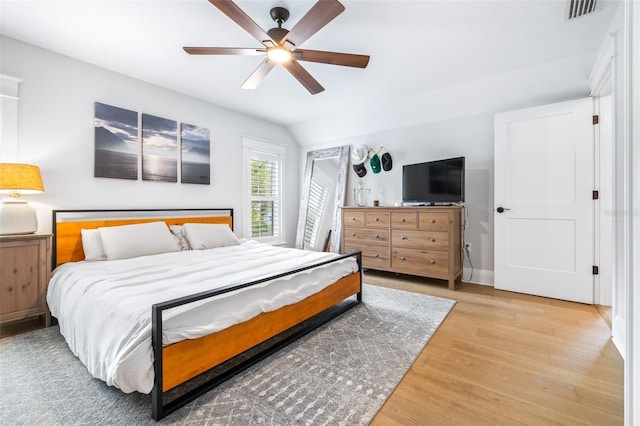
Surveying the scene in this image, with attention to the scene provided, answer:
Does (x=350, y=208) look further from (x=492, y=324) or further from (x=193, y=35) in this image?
(x=193, y=35)

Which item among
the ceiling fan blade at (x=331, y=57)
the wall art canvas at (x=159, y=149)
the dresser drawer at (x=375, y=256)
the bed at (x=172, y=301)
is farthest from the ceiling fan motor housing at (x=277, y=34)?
the dresser drawer at (x=375, y=256)

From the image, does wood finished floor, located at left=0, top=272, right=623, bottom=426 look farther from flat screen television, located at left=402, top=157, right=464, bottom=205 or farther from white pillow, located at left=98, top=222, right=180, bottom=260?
flat screen television, located at left=402, top=157, right=464, bottom=205

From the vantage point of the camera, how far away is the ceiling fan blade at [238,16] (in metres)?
A: 1.73

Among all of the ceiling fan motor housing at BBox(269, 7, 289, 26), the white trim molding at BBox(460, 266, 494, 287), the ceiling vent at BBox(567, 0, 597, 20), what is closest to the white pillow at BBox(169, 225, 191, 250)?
the ceiling fan motor housing at BBox(269, 7, 289, 26)

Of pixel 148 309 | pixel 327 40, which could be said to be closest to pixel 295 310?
pixel 148 309

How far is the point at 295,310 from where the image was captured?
2.13 meters

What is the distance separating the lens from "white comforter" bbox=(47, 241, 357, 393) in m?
1.34

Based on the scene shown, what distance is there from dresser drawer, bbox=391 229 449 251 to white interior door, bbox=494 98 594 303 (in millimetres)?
669

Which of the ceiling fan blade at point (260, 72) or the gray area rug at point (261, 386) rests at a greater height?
the ceiling fan blade at point (260, 72)

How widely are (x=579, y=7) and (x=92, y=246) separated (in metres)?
4.70

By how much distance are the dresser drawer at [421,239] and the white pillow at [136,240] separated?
279 centimetres

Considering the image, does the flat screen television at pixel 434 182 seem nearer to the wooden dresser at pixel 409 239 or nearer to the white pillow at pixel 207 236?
the wooden dresser at pixel 409 239

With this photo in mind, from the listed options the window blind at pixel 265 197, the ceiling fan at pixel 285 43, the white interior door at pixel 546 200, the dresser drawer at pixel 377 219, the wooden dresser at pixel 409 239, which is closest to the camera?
the ceiling fan at pixel 285 43

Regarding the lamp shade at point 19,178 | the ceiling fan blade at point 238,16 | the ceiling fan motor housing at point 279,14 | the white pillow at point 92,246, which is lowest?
the white pillow at point 92,246
